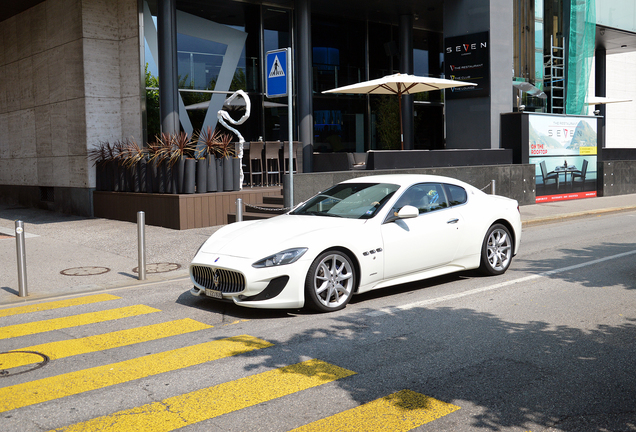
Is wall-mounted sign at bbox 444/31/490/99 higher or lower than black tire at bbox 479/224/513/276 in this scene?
higher

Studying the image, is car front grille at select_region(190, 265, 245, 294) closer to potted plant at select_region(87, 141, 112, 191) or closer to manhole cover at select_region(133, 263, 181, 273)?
manhole cover at select_region(133, 263, 181, 273)

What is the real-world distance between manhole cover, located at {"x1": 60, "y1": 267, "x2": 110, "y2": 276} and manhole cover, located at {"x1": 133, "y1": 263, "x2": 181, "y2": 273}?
52 cm

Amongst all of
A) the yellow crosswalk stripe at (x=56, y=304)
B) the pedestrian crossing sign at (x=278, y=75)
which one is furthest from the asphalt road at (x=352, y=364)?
the pedestrian crossing sign at (x=278, y=75)

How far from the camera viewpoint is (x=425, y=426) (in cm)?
393

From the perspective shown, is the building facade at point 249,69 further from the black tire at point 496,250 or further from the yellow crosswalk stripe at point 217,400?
the yellow crosswalk stripe at point 217,400

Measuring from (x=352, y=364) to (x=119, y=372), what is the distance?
190 cm

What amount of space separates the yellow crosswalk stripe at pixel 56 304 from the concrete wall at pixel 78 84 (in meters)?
10.1

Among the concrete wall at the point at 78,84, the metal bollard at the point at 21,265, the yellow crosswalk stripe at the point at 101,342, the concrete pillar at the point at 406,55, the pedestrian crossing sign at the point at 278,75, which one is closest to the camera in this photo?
the yellow crosswalk stripe at the point at 101,342

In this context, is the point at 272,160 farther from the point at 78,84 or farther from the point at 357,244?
the point at 357,244

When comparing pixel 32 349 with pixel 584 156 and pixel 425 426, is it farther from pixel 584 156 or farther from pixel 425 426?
pixel 584 156

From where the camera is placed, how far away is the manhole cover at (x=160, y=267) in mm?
9828

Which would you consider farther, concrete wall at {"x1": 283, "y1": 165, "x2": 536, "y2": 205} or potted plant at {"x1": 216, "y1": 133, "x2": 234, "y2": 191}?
concrete wall at {"x1": 283, "y1": 165, "x2": 536, "y2": 205}

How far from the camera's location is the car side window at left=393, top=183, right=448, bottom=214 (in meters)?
7.81

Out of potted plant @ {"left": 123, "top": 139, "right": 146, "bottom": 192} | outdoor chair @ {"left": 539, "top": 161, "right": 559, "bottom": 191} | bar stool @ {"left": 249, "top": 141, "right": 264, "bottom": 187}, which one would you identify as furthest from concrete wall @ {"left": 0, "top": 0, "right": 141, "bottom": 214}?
outdoor chair @ {"left": 539, "top": 161, "right": 559, "bottom": 191}
